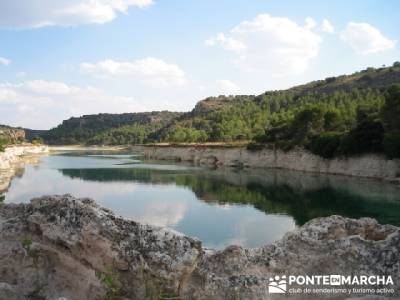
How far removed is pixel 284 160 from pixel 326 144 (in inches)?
556

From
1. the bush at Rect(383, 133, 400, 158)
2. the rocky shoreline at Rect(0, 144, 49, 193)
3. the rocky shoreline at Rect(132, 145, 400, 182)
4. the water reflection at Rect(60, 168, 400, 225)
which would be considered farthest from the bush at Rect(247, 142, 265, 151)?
the rocky shoreline at Rect(0, 144, 49, 193)

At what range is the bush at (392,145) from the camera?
46.3 meters

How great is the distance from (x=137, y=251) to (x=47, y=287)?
5.28 feet

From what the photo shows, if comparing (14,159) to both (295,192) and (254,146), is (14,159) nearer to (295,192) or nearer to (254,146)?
(254,146)

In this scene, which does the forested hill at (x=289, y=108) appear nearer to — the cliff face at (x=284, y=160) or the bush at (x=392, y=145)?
the cliff face at (x=284, y=160)

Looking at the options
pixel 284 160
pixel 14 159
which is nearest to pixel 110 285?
pixel 284 160

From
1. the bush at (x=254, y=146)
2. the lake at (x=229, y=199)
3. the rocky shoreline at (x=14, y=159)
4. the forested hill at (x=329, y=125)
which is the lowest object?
the lake at (x=229, y=199)

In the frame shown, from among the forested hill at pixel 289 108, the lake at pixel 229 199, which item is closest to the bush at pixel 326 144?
the lake at pixel 229 199

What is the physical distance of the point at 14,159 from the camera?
10244 cm

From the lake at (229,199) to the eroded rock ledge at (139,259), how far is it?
15.5 m

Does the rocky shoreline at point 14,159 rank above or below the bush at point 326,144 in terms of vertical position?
below

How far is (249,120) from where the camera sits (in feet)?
379

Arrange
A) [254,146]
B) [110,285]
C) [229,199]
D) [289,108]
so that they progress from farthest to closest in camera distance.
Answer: [289,108] → [254,146] → [229,199] → [110,285]

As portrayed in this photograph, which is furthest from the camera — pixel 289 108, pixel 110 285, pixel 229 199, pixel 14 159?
pixel 289 108
